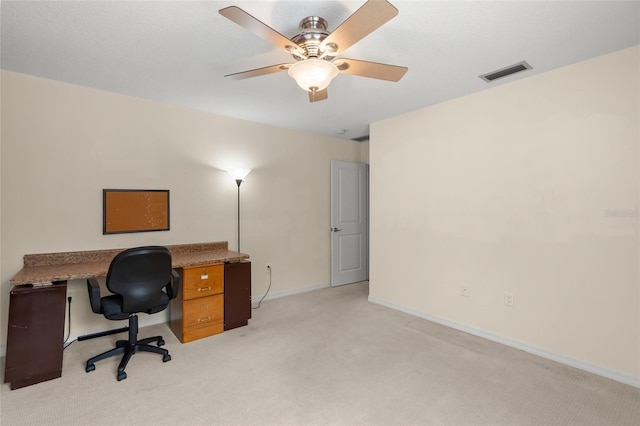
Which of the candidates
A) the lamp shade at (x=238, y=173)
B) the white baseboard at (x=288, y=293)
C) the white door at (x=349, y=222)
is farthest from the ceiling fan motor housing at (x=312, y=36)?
the white baseboard at (x=288, y=293)

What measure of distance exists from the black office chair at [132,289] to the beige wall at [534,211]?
2686 millimetres

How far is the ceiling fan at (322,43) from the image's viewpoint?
4.86 ft

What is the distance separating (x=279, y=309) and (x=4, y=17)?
11.3ft

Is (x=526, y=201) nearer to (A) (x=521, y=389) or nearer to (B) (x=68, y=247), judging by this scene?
(A) (x=521, y=389)

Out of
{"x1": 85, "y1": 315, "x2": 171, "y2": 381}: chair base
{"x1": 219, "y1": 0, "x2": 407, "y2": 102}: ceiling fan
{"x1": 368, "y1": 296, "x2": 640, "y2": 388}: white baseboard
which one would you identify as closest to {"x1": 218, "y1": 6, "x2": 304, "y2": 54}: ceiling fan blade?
{"x1": 219, "y1": 0, "x2": 407, "y2": 102}: ceiling fan

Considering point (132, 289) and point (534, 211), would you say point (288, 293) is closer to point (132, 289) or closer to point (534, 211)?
point (132, 289)

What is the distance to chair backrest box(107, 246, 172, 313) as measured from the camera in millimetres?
2330

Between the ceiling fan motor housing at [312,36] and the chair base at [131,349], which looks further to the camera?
the chair base at [131,349]

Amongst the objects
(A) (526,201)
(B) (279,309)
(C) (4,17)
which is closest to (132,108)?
(C) (4,17)

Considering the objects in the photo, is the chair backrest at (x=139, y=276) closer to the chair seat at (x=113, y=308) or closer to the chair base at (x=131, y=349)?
the chair seat at (x=113, y=308)

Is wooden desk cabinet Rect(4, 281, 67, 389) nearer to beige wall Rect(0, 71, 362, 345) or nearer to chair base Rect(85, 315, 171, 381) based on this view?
chair base Rect(85, 315, 171, 381)

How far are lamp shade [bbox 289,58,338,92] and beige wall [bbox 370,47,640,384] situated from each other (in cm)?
202

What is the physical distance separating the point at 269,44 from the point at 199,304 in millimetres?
2402

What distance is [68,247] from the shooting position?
9.65 ft
